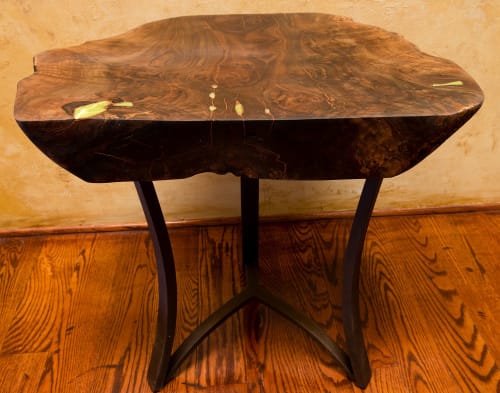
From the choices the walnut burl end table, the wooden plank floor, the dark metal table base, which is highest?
the walnut burl end table

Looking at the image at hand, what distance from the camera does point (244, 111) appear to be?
703 millimetres

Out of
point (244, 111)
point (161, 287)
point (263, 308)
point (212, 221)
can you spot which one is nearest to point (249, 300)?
point (263, 308)

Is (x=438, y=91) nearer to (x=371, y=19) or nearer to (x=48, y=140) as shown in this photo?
(x=48, y=140)

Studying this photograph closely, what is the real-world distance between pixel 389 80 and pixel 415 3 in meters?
0.69

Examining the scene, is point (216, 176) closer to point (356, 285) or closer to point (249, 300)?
point (249, 300)

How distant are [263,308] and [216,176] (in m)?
0.45

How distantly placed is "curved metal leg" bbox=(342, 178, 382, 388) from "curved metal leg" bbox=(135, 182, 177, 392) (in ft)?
1.15

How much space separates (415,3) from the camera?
137 cm

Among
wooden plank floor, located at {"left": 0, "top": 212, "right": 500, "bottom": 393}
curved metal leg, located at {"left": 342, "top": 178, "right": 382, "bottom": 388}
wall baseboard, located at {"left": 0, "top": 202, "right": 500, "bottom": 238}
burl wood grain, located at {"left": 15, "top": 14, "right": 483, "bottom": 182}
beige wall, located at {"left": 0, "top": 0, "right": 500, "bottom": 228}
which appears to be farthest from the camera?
wall baseboard, located at {"left": 0, "top": 202, "right": 500, "bottom": 238}

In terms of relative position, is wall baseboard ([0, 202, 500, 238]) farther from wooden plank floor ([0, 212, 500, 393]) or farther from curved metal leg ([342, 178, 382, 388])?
curved metal leg ([342, 178, 382, 388])

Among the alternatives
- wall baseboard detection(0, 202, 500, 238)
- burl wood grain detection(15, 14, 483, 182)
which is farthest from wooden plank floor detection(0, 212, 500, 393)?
burl wood grain detection(15, 14, 483, 182)

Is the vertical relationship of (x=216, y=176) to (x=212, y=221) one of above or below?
above

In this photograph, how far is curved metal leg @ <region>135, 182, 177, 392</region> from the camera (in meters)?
0.95

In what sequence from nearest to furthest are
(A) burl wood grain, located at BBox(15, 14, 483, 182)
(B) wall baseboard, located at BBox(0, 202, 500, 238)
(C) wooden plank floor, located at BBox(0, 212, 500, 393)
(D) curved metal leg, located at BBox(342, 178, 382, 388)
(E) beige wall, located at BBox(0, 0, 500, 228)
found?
(A) burl wood grain, located at BBox(15, 14, 483, 182), (D) curved metal leg, located at BBox(342, 178, 382, 388), (C) wooden plank floor, located at BBox(0, 212, 500, 393), (E) beige wall, located at BBox(0, 0, 500, 228), (B) wall baseboard, located at BBox(0, 202, 500, 238)
